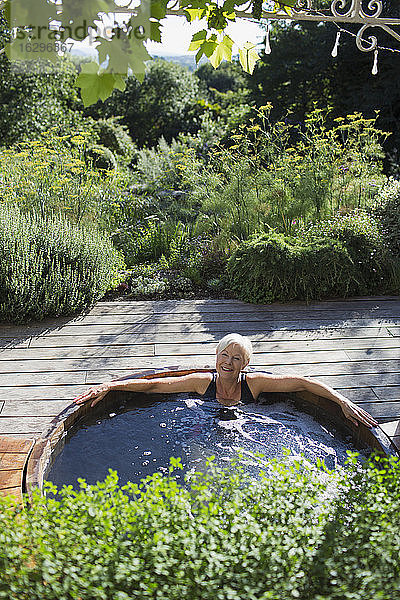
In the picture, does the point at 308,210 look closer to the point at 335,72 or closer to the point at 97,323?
the point at 97,323

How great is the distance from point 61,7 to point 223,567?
151cm

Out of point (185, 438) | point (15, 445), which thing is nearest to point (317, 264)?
point (185, 438)

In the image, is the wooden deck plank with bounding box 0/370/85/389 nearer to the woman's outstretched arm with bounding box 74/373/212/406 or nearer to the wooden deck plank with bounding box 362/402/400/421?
the woman's outstretched arm with bounding box 74/373/212/406

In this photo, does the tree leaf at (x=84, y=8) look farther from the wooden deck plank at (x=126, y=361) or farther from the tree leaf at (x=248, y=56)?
the wooden deck plank at (x=126, y=361)

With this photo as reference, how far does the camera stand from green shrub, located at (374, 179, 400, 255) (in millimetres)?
5590

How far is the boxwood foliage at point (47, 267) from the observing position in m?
4.55

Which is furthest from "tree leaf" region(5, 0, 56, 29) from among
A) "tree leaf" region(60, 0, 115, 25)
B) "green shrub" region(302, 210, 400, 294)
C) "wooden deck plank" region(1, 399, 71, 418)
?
"green shrub" region(302, 210, 400, 294)

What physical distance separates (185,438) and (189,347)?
52.2 inches

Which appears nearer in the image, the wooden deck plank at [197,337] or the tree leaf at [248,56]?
the tree leaf at [248,56]

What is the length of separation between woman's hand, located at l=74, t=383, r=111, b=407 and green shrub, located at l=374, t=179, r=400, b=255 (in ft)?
11.4

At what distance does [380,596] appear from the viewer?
139 centimetres

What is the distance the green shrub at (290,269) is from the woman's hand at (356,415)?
2233mm

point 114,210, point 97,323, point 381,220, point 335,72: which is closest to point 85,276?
point 97,323

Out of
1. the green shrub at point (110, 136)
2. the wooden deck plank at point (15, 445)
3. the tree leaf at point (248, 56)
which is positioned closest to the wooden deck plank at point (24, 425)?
the wooden deck plank at point (15, 445)
